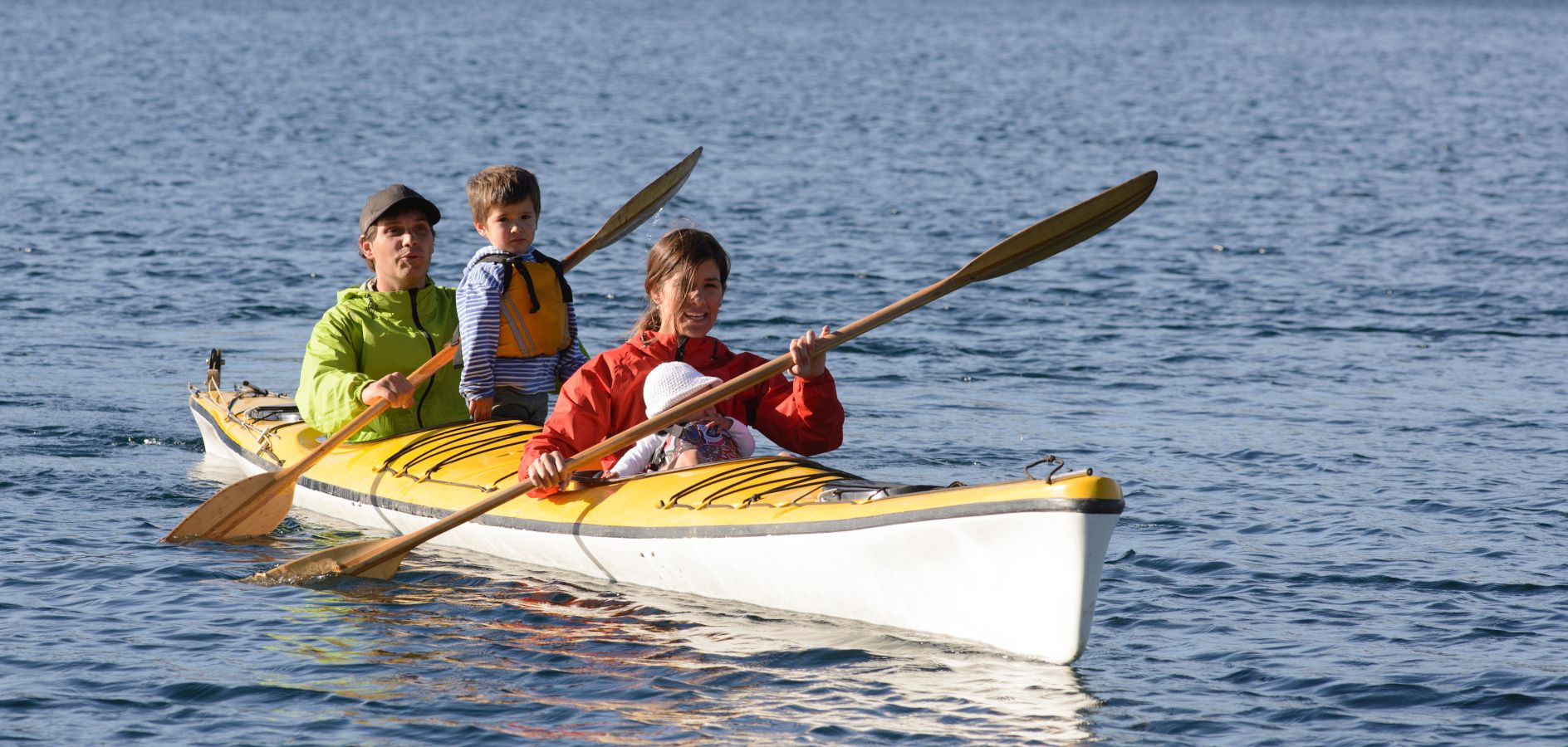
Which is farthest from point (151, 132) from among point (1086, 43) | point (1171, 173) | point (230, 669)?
point (1086, 43)

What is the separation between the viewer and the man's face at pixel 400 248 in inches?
281

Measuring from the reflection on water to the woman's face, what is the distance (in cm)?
98

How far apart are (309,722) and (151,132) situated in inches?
781

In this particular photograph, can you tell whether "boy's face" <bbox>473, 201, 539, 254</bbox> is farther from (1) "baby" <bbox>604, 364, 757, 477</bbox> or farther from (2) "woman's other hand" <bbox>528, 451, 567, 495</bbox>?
(2) "woman's other hand" <bbox>528, 451, 567, 495</bbox>

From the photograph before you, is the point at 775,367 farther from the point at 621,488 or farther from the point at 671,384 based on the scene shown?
the point at 621,488

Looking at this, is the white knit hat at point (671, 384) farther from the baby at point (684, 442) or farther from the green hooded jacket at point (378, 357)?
the green hooded jacket at point (378, 357)

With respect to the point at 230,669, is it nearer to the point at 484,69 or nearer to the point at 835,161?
the point at 835,161

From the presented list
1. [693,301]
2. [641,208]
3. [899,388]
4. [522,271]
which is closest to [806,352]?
[693,301]

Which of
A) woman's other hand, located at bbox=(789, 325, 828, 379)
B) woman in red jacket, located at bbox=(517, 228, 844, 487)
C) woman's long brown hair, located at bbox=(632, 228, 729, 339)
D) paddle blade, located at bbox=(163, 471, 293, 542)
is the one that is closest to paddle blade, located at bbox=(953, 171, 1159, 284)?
woman's other hand, located at bbox=(789, 325, 828, 379)

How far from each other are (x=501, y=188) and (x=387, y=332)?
81 cm

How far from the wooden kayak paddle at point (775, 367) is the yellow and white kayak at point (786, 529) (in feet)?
0.74

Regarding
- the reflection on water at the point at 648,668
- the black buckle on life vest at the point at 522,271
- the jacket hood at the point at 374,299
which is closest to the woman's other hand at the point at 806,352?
the reflection on water at the point at 648,668

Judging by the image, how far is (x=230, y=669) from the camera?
Result: 18.1ft

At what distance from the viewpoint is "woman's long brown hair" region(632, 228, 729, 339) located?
598 centimetres
